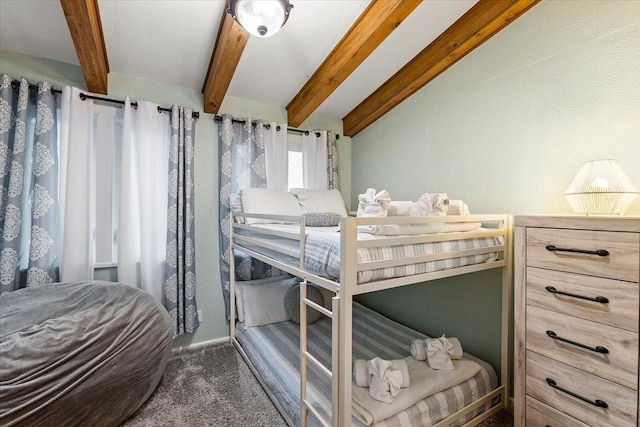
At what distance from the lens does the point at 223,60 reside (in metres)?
2.02

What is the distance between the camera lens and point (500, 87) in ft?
6.36

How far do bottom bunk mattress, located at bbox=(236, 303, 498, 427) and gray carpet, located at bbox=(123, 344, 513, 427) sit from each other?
0.10 metres

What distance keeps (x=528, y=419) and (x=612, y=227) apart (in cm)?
101

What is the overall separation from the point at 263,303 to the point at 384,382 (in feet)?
4.36

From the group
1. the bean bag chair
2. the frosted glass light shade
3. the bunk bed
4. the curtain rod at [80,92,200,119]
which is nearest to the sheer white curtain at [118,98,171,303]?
the curtain rod at [80,92,200,119]

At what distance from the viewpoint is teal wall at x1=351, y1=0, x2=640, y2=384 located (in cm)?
148

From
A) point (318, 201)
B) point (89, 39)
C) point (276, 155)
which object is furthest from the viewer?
point (276, 155)

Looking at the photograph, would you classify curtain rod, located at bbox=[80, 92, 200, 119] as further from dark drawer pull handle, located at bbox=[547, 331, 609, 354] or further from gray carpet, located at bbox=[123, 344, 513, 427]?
dark drawer pull handle, located at bbox=[547, 331, 609, 354]

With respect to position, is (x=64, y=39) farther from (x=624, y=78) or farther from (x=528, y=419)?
(x=528, y=419)

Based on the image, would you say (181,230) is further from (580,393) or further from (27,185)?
(580,393)

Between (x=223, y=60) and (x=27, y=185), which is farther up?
(x=223, y=60)

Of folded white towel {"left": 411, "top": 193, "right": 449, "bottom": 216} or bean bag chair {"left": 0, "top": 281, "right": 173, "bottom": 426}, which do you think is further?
folded white towel {"left": 411, "top": 193, "right": 449, "bottom": 216}

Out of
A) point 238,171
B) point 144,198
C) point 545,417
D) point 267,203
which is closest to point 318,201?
point 267,203

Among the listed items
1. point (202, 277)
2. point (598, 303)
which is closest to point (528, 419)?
point (598, 303)
